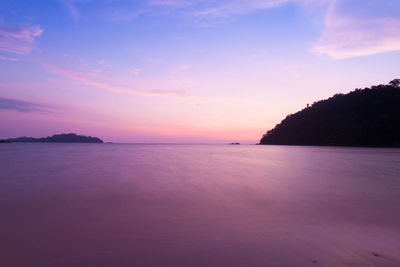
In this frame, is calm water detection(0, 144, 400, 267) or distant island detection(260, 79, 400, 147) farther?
distant island detection(260, 79, 400, 147)

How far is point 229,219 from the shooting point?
6.34 meters

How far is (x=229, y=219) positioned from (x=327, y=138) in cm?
9641

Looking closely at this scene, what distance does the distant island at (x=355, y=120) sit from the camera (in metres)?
76.5

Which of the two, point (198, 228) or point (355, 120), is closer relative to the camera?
point (198, 228)

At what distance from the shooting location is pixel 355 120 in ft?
278

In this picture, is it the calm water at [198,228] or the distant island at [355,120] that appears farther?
the distant island at [355,120]

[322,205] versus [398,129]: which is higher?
[398,129]

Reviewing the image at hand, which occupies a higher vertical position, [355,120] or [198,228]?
[355,120]

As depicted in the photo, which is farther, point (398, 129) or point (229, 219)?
point (398, 129)

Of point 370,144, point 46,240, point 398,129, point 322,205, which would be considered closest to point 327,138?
point 370,144

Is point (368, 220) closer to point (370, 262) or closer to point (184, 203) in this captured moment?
point (370, 262)

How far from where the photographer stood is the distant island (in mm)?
76500

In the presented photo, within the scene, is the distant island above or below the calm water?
above

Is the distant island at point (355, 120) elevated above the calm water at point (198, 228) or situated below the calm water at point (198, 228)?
above
